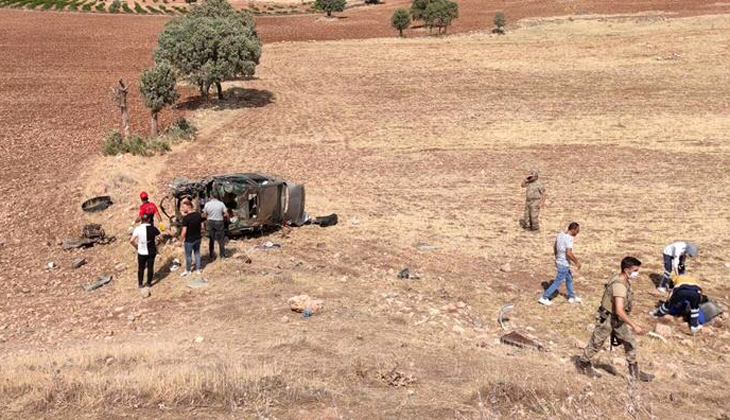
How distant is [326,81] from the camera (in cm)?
3584

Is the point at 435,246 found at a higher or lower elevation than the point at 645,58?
lower

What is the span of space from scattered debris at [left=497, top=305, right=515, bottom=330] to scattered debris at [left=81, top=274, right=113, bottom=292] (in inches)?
303

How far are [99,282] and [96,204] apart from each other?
4.54m

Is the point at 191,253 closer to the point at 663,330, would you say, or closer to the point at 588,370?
the point at 588,370

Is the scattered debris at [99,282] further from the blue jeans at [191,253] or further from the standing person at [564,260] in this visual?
the standing person at [564,260]

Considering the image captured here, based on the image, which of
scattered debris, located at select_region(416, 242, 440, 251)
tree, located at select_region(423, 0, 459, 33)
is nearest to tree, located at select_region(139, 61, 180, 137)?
scattered debris, located at select_region(416, 242, 440, 251)

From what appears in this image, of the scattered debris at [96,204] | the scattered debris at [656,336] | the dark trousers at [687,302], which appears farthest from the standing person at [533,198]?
the scattered debris at [96,204]

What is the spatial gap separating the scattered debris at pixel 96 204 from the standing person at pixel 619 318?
1255 cm

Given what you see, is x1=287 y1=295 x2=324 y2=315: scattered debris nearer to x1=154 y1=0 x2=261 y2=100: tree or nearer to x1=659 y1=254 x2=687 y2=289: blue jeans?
x1=659 y1=254 x2=687 y2=289: blue jeans

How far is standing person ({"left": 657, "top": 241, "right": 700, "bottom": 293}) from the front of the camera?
11227 millimetres

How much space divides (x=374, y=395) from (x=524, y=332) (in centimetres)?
354

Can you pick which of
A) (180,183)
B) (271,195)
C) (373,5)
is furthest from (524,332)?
(373,5)

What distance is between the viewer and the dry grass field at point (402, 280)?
282 inches

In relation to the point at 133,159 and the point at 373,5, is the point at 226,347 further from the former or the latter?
the point at 373,5
